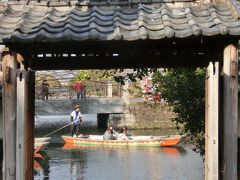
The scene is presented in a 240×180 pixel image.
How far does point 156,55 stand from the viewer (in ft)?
19.9

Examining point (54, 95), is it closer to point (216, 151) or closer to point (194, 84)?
point (194, 84)

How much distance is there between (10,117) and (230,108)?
7.66ft

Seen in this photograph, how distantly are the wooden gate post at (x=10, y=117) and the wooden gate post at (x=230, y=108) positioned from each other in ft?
7.39

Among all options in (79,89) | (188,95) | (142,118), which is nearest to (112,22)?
(188,95)

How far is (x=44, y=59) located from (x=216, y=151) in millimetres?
2570

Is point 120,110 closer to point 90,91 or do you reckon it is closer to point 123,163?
point 90,91

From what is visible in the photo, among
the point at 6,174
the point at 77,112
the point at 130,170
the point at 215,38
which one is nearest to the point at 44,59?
the point at 6,174

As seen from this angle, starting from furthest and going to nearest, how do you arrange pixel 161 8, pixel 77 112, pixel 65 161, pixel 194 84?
1. pixel 77 112
2. pixel 65 161
3. pixel 194 84
4. pixel 161 8

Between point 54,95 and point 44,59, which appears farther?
point 54,95

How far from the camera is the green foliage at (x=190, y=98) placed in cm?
1062

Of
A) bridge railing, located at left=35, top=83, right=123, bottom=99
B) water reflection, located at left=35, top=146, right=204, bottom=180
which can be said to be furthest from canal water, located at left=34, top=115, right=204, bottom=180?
bridge railing, located at left=35, top=83, right=123, bottom=99

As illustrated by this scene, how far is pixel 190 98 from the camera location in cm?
1073

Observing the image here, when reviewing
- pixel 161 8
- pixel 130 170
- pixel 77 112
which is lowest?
pixel 130 170

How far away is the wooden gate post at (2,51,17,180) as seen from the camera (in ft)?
16.1
